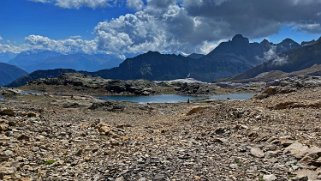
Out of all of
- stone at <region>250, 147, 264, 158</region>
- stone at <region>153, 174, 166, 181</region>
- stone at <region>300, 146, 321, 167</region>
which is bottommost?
stone at <region>153, 174, 166, 181</region>

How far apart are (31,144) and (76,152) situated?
8.66 feet

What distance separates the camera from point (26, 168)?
17.0 meters

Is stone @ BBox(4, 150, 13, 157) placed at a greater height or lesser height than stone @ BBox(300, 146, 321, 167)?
lesser

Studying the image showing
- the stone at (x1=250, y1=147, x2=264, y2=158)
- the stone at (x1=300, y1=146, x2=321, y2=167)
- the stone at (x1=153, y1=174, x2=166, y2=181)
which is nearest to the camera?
the stone at (x1=153, y1=174, x2=166, y2=181)

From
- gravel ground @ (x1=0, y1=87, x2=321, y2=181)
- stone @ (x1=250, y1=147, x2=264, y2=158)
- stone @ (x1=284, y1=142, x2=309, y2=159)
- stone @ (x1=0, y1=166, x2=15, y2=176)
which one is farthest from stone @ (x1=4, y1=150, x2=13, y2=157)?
stone @ (x1=284, y1=142, x2=309, y2=159)

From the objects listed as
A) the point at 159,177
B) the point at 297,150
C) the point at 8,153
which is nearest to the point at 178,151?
the point at 159,177

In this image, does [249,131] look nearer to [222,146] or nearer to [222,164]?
[222,146]

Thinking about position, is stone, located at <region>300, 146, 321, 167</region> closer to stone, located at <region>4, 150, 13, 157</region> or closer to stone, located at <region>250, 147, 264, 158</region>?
stone, located at <region>250, 147, 264, 158</region>

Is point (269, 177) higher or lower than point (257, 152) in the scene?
lower

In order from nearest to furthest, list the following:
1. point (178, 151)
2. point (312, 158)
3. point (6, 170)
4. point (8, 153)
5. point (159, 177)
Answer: point (159, 177) < point (312, 158) < point (6, 170) < point (178, 151) < point (8, 153)

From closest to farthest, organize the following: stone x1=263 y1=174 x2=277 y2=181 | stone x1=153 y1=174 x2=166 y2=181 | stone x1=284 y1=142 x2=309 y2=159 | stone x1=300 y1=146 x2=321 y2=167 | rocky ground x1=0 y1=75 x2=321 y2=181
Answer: stone x1=263 y1=174 x2=277 y2=181
stone x1=153 y1=174 x2=166 y2=181
stone x1=300 y1=146 x2=321 y2=167
rocky ground x1=0 y1=75 x2=321 y2=181
stone x1=284 y1=142 x2=309 y2=159

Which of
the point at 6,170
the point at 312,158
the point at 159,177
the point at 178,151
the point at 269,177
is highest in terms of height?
the point at 312,158

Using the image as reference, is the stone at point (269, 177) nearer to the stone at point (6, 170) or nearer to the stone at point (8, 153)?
the stone at point (6, 170)

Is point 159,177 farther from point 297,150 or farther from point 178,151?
point 297,150
